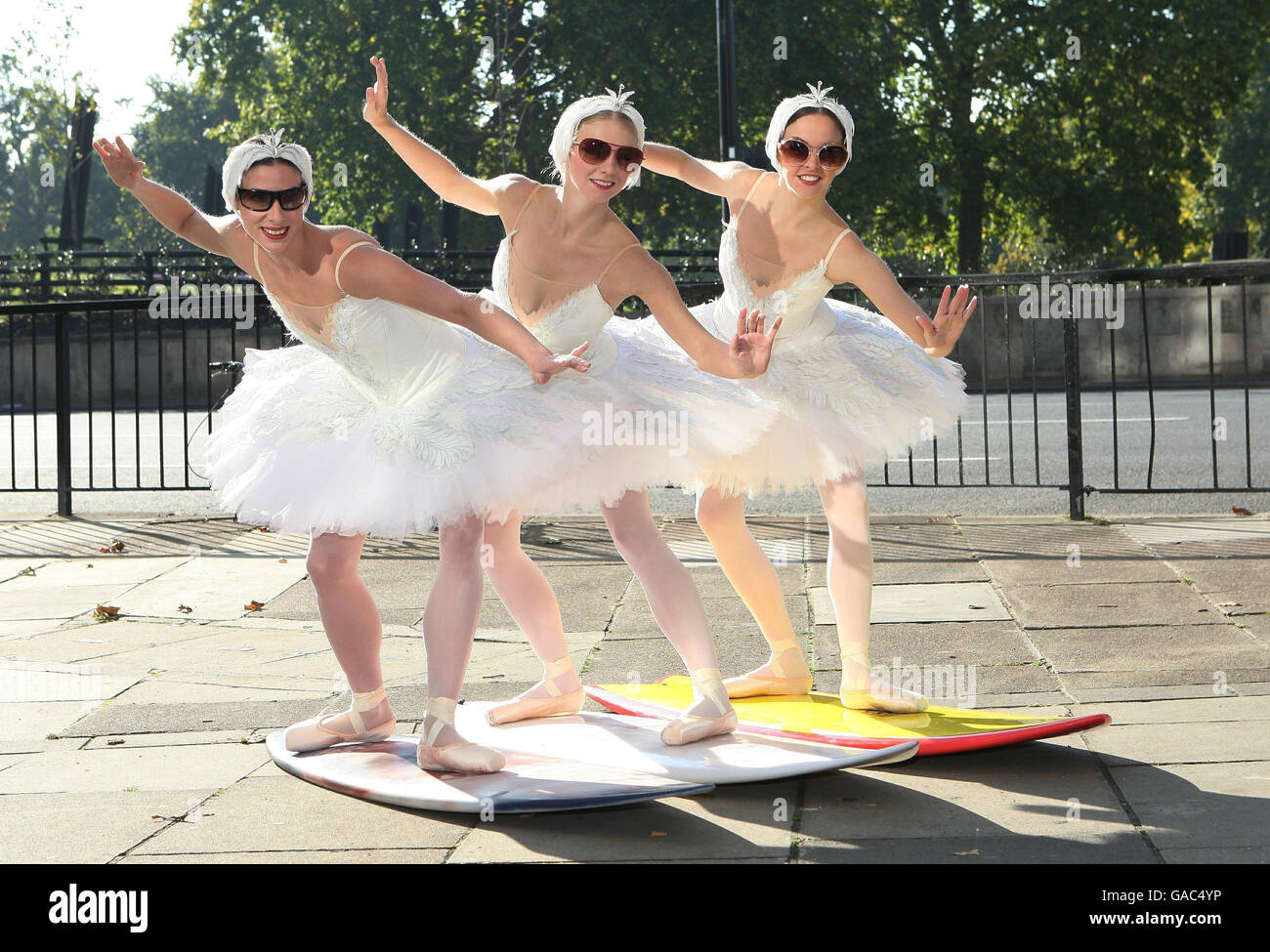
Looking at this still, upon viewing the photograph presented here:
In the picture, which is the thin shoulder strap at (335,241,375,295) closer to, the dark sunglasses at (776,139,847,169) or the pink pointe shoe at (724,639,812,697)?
the dark sunglasses at (776,139,847,169)

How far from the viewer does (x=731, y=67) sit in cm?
1345

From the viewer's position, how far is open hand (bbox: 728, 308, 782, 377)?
14.5 feet

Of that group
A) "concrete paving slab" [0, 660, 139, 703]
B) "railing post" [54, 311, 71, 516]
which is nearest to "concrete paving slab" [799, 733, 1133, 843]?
"concrete paving slab" [0, 660, 139, 703]

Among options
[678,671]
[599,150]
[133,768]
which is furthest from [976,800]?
[133,768]

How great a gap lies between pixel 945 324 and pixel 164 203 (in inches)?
101

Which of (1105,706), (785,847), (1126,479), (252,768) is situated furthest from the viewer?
(1126,479)

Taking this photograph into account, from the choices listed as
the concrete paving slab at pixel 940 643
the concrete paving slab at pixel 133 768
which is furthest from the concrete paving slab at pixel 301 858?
the concrete paving slab at pixel 940 643

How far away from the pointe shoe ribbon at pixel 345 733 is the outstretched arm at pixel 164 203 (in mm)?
1491

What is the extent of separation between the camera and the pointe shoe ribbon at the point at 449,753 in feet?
14.0

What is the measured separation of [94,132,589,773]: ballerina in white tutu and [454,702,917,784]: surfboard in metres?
0.37

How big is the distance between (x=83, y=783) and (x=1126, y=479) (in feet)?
29.3
